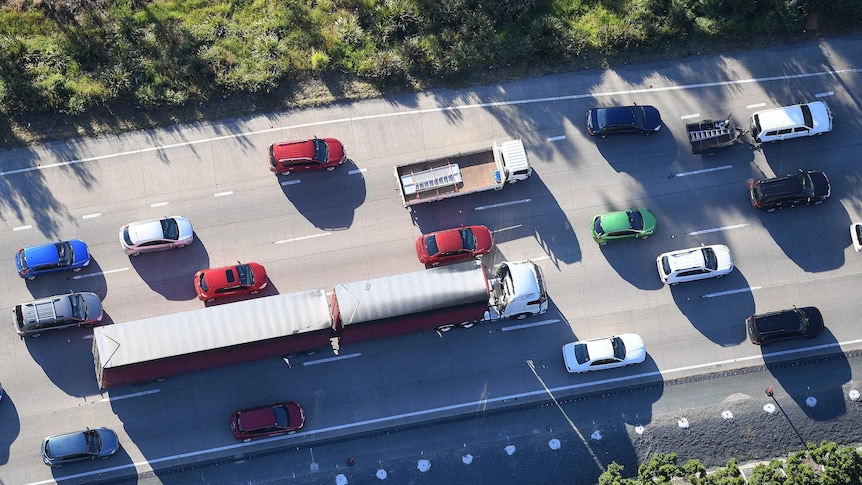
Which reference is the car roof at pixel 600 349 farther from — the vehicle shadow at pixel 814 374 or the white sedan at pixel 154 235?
the white sedan at pixel 154 235

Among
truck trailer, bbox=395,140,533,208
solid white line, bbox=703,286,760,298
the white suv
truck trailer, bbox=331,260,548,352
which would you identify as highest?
truck trailer, bbox=395,140,533,208

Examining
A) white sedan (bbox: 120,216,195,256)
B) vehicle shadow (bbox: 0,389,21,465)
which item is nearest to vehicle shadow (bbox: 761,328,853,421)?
white sedan (bbox: 120,216,195,256)

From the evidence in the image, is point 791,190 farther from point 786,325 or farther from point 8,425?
point 8,425

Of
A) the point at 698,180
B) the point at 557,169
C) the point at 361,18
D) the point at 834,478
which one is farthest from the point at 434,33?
the point at 834,478

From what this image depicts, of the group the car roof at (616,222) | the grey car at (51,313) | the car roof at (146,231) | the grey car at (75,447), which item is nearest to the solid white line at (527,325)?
the car roof at (616,222)

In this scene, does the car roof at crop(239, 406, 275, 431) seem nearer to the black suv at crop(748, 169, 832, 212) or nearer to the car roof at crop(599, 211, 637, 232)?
the car roof at crop(599, 211, 637, 232)

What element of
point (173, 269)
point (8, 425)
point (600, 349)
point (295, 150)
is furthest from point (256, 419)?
point (600, 349)
